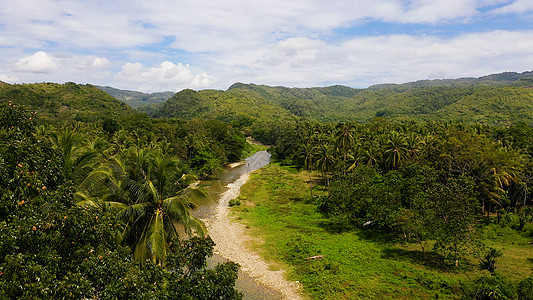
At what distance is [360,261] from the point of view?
25062mm

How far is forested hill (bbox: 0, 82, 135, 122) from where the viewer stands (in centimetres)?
11606

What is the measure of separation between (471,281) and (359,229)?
13.8 m

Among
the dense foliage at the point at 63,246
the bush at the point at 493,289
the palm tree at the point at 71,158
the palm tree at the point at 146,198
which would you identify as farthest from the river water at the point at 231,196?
the bush at the point at 493,289

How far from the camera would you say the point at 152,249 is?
39.3ft

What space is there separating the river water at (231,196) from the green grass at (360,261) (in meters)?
3.16

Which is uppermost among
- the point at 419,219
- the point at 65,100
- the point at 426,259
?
the point at 65,100

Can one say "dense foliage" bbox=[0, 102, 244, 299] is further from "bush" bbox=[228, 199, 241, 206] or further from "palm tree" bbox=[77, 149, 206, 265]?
"bush" bbox=[228, 199, 241, 206]

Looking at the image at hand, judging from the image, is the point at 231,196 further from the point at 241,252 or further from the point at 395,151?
the point at 395,151

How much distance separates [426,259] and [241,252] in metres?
17.1

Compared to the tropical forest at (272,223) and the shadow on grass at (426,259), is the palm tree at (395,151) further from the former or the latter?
the shadow on grass at (426,259)

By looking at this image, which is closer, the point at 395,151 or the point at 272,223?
the point at 272,223

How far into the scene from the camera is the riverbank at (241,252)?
22.2 metres

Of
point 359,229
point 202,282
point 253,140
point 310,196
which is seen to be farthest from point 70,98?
point 202,282

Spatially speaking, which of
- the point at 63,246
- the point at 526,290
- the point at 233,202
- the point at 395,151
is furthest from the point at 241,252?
the point at 395,151
